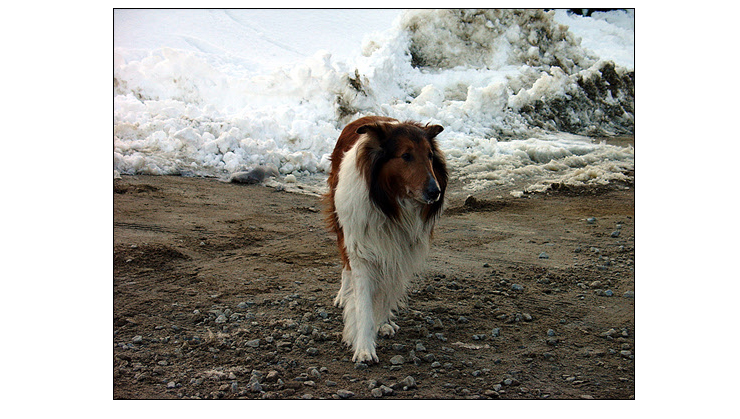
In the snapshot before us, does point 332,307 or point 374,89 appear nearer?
point 332,307

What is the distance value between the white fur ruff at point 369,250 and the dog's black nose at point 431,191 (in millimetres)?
326

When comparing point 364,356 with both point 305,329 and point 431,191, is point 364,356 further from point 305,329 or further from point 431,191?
point 431,191

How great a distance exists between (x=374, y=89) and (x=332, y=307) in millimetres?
6283

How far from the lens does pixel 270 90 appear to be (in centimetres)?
920

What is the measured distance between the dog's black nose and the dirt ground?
3.29 feet

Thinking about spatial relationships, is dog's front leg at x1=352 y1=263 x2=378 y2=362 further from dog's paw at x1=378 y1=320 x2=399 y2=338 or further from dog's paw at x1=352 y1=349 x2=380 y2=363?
dog's paw at x1=378 y1=320 x2=399 y2=338

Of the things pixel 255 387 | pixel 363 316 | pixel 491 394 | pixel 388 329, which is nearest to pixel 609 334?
pixel 491 394

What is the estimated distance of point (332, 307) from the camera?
441 centimetres

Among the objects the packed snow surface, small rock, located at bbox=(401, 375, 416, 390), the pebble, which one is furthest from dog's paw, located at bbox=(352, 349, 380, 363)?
the packed snow surface

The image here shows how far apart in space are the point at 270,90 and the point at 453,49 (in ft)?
10.6

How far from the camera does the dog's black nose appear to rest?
3268 mm
